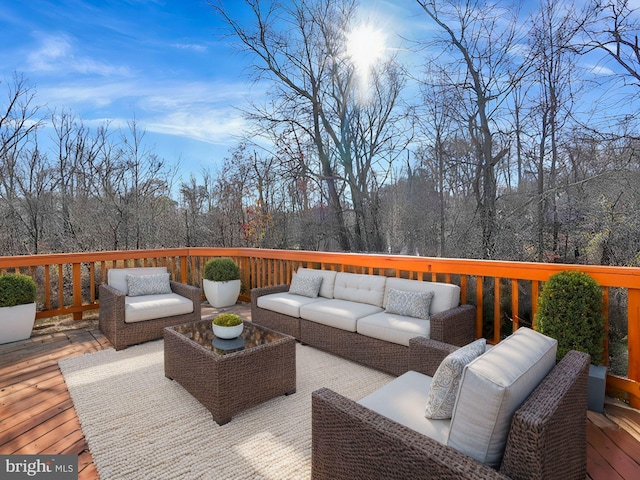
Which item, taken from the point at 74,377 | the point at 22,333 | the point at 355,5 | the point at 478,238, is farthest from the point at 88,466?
the point at 355,5

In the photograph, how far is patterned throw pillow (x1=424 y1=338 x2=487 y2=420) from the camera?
1.45 meters

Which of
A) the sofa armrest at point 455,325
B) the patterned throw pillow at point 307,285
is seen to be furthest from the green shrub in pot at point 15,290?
the sofa armrest at point 455,325

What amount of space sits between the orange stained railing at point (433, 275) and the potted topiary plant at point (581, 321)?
0.62 feet

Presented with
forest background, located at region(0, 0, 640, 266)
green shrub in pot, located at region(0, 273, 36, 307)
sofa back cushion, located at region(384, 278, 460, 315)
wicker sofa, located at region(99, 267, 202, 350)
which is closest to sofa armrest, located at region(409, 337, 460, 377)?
sofa back cushion, located at region(384, 278, 460, 315)

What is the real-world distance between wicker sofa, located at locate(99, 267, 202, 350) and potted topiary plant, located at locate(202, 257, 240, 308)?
85 centimetres

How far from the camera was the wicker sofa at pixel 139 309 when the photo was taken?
3.73 m

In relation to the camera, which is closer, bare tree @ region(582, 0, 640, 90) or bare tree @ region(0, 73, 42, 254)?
bare tree @ region(582, 0, 640, 90)

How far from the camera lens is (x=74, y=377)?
3016mm

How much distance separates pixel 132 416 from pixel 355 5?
8575 mm

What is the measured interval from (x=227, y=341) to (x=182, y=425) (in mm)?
658

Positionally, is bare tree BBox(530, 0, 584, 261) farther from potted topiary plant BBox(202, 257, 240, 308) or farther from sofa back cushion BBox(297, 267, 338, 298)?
potted topiary plant BBox(202, 257, 240, 308)

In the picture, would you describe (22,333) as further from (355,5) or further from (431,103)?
(355,5)

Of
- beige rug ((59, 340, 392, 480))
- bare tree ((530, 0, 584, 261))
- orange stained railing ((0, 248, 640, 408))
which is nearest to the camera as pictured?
beige rug ((59, 340, 392, 480))

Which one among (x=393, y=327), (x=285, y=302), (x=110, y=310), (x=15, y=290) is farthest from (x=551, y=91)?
(x=15, y=290)
